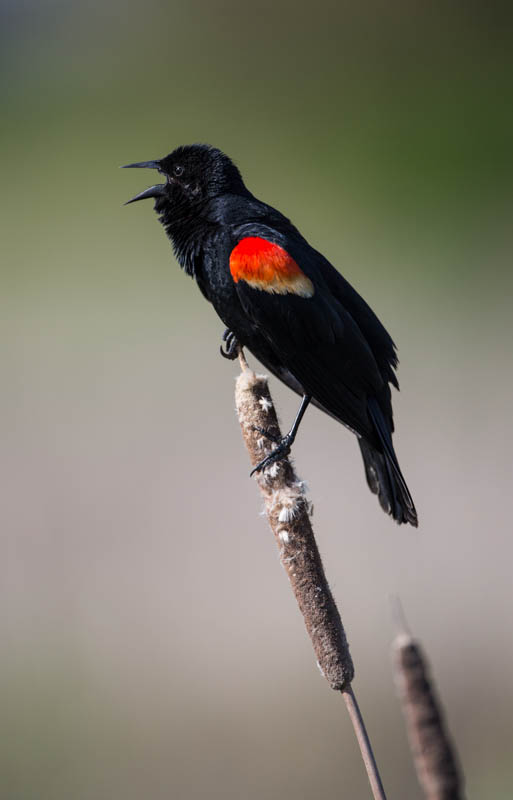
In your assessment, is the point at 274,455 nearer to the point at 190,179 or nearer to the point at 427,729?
the point at 427,729

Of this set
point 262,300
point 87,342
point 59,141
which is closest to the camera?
point 262,300

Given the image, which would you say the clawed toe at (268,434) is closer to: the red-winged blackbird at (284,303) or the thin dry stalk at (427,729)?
the red-winged blackbird at (284,303)

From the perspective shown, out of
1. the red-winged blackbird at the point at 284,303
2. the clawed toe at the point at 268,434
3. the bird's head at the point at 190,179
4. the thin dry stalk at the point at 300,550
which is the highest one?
the bird's head at the point at 190,179

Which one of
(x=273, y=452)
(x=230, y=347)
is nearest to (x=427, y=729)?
(x=273, y=452)

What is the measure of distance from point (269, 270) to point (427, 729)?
95cm

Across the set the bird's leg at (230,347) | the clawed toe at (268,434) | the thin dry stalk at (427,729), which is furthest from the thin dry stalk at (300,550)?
the bird's leg at (230,347)

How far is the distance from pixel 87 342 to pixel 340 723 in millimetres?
2365

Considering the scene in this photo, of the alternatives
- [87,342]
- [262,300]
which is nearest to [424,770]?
[262,300]

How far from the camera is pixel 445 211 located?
4.54 metres

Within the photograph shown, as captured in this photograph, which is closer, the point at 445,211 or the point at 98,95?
the point at 445,211

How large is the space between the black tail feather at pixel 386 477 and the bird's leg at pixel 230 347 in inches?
14.5

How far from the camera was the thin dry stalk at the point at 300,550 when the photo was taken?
819 mm

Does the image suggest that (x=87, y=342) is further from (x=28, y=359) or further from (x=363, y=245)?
(x=363, y=245)

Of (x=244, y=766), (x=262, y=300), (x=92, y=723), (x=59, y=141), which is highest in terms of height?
(x=59, y=141)
